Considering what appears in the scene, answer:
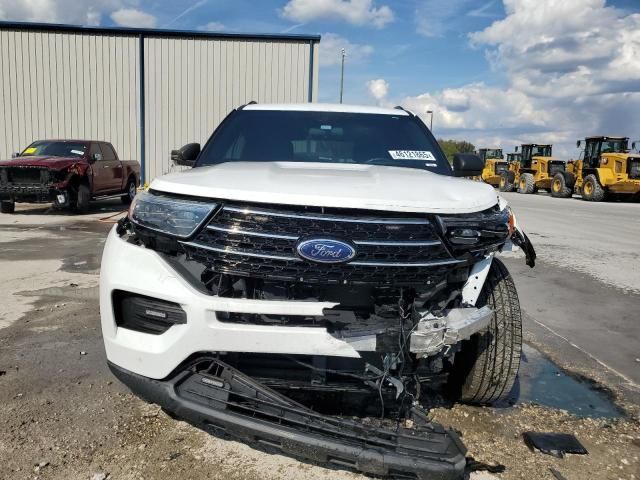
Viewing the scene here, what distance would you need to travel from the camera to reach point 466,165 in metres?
3.96

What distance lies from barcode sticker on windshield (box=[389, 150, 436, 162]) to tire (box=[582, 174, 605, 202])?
21.2 meters

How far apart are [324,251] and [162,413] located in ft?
4.91

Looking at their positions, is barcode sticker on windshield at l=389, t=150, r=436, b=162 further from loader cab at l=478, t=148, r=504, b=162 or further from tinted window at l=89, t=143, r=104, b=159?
loader cab at l=478, t=148, r=504, b=162

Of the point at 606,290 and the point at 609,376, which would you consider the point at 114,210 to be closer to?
the point at 606,290

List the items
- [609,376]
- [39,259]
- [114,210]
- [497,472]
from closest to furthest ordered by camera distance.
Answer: [497,472] → [609,376] → [39,259] → [114,210]

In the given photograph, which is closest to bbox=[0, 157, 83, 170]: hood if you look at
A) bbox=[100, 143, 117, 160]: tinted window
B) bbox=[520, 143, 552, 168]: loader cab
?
bbox=[100, 143, 117, 160]: tinted window

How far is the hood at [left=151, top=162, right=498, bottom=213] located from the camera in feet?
7.26

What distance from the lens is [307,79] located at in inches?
758

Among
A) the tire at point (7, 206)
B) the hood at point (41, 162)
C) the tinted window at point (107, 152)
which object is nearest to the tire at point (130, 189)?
the tinted window at point (107, 152)

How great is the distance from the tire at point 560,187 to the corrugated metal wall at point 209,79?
41.5 ft

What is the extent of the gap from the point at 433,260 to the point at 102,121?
20045mm

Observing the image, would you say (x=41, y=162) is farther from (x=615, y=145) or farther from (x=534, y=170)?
(x=534, y=170)

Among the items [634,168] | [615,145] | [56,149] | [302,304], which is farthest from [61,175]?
[615,145]

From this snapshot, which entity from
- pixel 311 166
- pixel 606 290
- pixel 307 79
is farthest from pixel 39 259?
pixel 307 79
